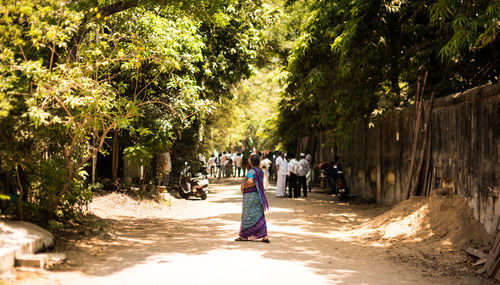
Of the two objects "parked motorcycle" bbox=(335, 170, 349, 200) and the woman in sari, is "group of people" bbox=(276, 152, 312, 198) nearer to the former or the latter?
"parked motorcycle" bbox=(335, 170, 349, 200)

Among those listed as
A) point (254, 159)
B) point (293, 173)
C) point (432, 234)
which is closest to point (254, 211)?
point (254, 159)

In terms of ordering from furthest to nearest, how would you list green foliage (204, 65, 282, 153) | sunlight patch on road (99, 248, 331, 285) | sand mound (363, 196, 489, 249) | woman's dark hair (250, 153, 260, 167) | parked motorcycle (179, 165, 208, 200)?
green foliage (204, 65, 282, 153)
parked motorcycle (179, 165, 208, 200)
woman's dark hair (250, 153, 260, 167)
sand mound (363, 196, 489, 249)
sunlight patch on road (99, 248, 331, 285)

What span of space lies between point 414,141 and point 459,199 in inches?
114

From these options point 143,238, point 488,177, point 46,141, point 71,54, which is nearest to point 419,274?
point 488,177

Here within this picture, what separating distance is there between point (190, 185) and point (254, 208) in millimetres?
9161

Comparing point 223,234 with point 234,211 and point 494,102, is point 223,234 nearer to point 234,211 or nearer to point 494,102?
Result: point 234,211

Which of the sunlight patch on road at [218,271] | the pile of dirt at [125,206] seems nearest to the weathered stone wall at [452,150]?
the sunlight patch on road at [218,271]

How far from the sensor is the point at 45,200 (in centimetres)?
784

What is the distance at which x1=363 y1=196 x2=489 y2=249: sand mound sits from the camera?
322 inches

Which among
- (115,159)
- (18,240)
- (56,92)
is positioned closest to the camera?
(18,240)

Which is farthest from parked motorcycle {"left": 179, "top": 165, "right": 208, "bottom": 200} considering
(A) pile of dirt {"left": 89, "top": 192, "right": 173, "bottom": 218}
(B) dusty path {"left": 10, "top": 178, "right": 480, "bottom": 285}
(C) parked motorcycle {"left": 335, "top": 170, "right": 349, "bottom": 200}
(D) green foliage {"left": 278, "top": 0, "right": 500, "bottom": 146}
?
(D) green foliage {"left": 278, "top": 0, "right": 500, "bottom": 146}

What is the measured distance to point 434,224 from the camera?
30.2 ft

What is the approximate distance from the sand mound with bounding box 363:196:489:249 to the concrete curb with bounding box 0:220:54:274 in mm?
6373

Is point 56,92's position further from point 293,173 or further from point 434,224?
point 293,173
